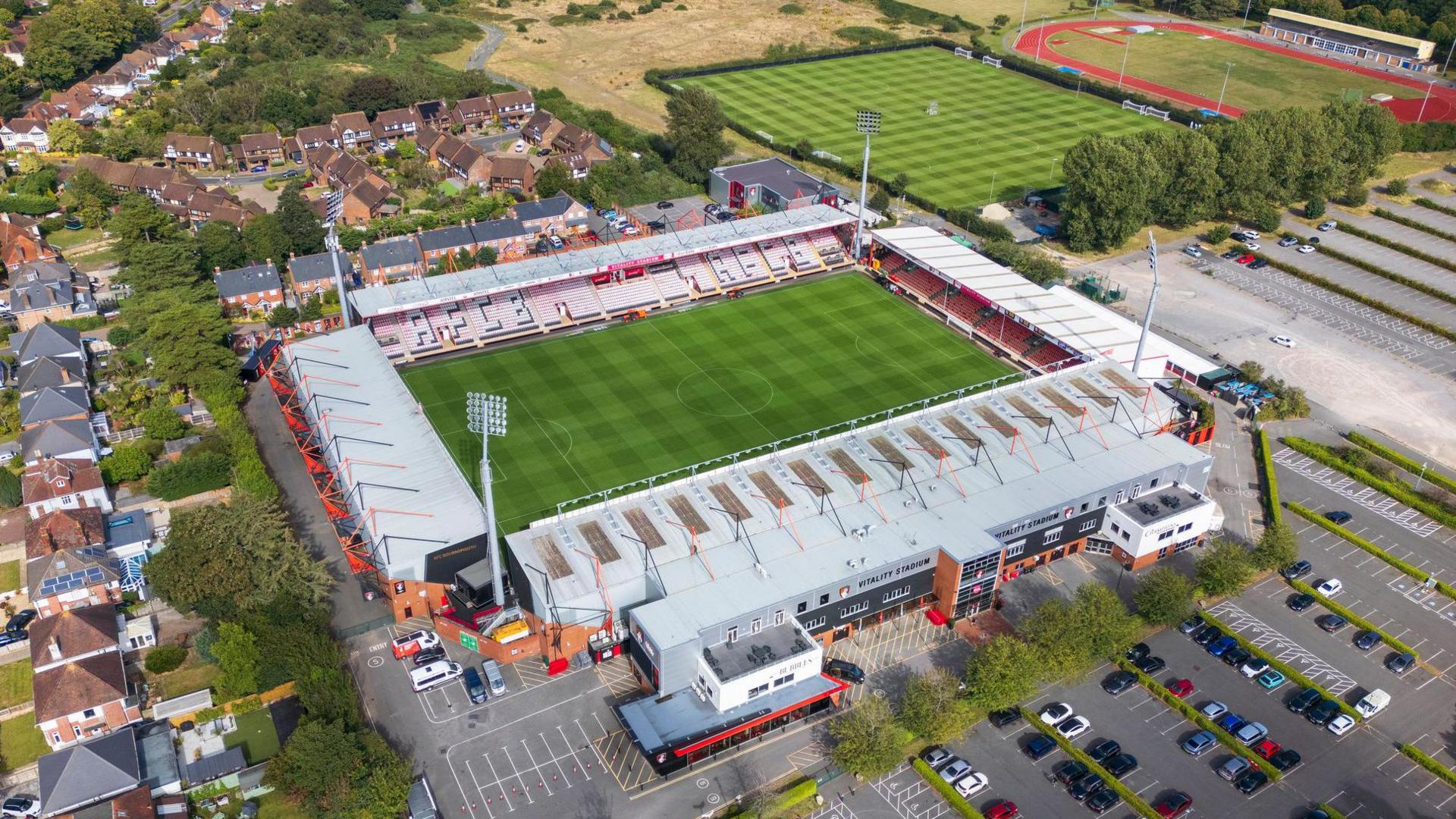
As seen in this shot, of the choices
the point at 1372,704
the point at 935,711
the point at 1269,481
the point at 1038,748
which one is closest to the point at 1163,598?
the point at 1372,704

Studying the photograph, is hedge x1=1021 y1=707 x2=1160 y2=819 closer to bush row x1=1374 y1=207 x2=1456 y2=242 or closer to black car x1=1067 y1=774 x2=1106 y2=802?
black car x1=1067 y1=774 x2=1106 y2=802

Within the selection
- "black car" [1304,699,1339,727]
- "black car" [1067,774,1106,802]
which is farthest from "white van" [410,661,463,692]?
"black car" [1304,699,1339,727]

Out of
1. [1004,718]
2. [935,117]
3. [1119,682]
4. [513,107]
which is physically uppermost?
[935,117]

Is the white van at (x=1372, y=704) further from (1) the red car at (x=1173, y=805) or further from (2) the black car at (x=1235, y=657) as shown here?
(1) the red car at (x=1173, y=805)

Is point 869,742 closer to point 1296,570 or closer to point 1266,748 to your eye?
point 1266,748

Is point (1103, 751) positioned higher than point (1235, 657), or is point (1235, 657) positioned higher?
point (1235, 657)
